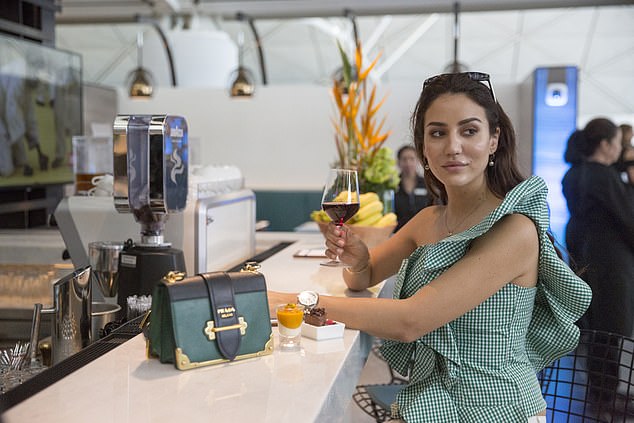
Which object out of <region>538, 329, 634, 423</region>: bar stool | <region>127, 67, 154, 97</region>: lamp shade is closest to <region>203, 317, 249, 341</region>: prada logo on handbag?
<region>538, 329, 634, 423</region>: bar stool

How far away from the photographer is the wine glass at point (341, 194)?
216cm

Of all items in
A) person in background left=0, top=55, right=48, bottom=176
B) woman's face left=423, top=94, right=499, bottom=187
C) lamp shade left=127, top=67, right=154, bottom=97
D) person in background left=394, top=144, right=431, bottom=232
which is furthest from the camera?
lamp shade left=127, top=67, right=154, bottom=97

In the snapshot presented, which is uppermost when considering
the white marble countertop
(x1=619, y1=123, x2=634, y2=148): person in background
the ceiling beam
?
the ceiling beam

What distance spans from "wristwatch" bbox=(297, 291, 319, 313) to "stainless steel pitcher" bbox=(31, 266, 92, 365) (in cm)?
54

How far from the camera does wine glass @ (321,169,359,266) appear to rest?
2.16m

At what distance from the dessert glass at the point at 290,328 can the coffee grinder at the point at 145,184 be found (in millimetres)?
688

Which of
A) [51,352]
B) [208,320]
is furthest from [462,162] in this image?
[51,352]

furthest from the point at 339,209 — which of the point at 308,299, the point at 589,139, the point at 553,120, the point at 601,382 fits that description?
the point at 553,120

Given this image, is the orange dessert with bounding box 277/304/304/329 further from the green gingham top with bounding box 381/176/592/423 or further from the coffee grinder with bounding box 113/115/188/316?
the coffee grinder with bounding box 113/115/188/316

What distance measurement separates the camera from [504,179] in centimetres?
202

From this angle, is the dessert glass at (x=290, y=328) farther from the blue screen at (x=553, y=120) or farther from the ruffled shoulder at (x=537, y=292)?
the blue screen at (x=553, y=120)

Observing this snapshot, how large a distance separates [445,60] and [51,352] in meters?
14.1

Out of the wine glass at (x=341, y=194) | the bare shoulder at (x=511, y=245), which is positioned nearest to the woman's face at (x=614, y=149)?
the wine glass at (x=341, y=194)

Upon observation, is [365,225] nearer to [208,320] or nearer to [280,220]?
[208,320]
